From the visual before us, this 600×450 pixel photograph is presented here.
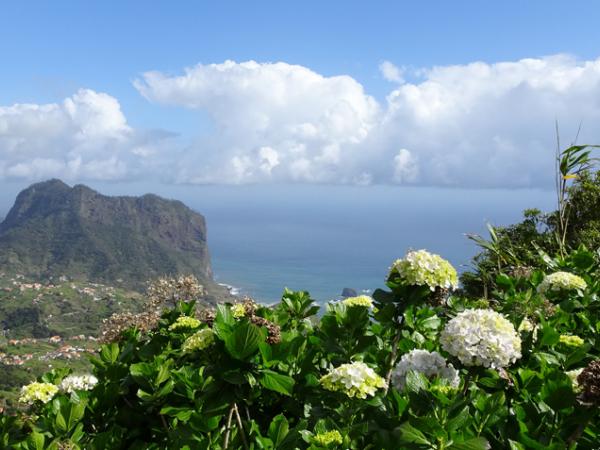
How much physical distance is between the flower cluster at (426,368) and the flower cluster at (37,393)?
6.43ft

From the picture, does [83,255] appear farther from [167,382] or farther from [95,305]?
[167,382]

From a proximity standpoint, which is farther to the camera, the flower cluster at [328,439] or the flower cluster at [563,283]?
the flower cluster at [563,283]

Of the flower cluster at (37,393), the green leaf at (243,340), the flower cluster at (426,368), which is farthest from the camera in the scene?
the flower cluster at (37,393)

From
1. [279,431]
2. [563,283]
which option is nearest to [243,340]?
[279,431]

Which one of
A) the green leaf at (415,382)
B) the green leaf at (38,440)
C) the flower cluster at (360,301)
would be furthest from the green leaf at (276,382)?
the flower cluster at (360,301)

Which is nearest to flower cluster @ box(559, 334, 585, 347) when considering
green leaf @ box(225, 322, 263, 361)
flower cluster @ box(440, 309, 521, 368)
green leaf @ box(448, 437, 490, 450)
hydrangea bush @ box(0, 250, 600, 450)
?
hydrangea bush @ box(0, 250, 600, 450)

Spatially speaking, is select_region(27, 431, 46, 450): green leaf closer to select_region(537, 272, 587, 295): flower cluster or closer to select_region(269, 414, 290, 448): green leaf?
select_region(269, 414, 290, 448): green leaf

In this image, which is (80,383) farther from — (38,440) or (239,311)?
(239,311)

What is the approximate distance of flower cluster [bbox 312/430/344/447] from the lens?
1751mm

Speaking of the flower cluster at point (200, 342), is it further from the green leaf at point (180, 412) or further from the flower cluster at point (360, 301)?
the flower cluster at point (360, 301)

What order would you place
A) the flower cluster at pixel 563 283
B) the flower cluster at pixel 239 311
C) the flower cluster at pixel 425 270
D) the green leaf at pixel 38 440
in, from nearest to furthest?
1. the green leaf at pixel 38 440
2. the flower cluster at pixel 425 270
3. the flower cluster at pixel 239 311
4. the flower cluster at pixel 563 283

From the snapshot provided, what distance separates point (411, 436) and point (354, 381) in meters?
0.48

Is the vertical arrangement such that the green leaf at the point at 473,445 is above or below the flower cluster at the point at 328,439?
above

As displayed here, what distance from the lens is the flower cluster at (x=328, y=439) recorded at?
1.75 meters
